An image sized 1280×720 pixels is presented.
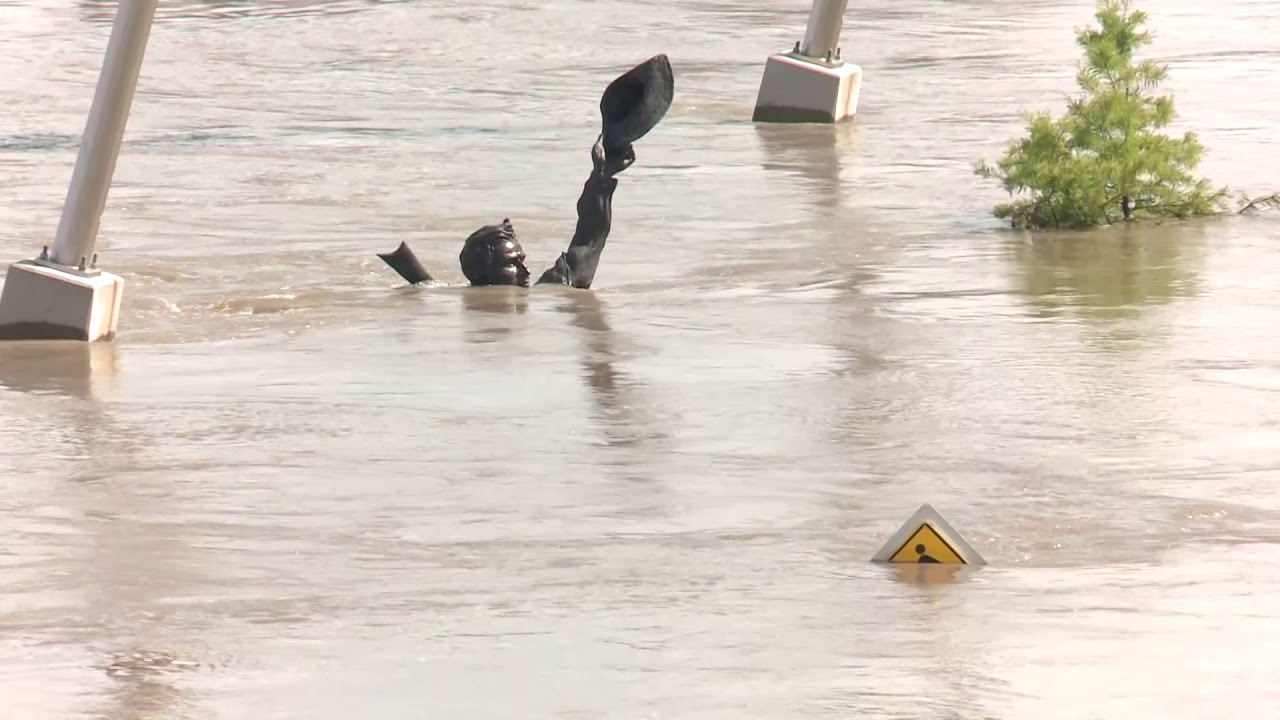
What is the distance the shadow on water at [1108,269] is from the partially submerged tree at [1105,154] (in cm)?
23

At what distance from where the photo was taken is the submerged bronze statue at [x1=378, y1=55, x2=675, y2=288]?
40.0ft

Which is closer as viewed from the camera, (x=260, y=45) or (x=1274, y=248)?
(x=1274, y=248)

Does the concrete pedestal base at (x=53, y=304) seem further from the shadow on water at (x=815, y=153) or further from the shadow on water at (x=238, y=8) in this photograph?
the shadow on water at (x=238, y=8)

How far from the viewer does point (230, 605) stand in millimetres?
6297

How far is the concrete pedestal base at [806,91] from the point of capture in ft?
65.1

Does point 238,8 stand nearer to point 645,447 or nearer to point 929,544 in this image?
point 645,447

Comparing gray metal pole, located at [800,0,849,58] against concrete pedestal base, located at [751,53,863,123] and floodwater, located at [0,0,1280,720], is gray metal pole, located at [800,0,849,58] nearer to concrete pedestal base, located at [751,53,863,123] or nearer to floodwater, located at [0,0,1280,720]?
concrete pedestal base, located at [751,53,863,123]

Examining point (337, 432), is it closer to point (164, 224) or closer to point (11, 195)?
point (164, 224)

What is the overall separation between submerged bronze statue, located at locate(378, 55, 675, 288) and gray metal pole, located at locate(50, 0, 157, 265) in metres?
1.71

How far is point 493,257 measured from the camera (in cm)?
1216

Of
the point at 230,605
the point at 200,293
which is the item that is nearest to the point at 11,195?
the point at 200,293

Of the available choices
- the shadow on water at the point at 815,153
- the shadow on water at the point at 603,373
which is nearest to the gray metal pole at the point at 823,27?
the shadow on water at the point at 815,153

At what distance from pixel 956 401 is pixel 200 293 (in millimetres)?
4751

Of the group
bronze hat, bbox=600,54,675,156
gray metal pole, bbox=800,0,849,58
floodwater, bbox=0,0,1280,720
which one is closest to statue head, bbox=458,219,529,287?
floodwater, bbox=0,0,1280,720
